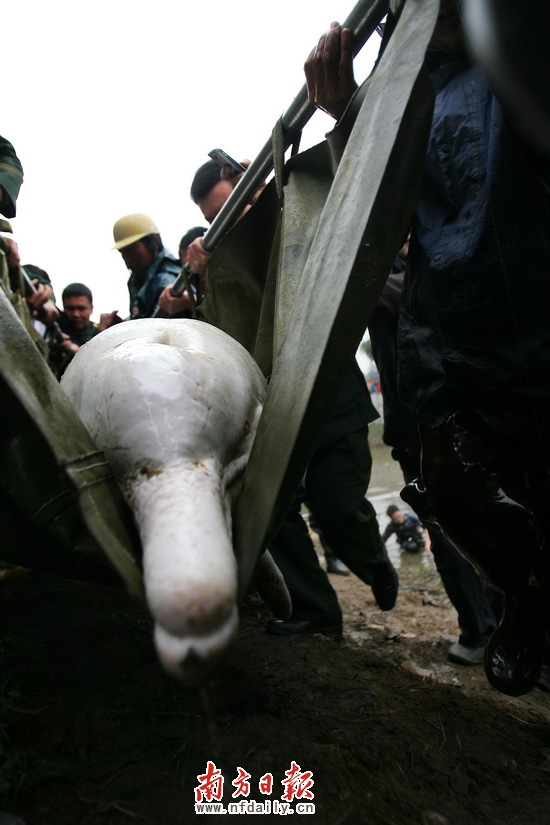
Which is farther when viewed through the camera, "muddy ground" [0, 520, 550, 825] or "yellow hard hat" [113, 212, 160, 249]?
"yellow hard hat" [113, 212, 160, 249]

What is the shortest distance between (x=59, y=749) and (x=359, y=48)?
7.89 ft

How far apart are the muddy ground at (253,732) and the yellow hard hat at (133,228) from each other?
2.93m

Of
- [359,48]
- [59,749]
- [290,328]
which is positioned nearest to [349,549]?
[59,749]

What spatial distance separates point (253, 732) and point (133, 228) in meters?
3.91

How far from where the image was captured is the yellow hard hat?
453 cm

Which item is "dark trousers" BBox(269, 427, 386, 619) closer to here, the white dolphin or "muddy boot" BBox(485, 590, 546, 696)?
"muddy boot" BBox(485, 590, 546, 696)

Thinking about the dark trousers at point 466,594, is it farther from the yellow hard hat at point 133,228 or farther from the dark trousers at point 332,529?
the yellow hard hat at point 133,228

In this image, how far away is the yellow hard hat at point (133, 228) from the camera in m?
4.53

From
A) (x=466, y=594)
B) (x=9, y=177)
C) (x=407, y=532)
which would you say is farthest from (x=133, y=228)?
(x=407, y=532)

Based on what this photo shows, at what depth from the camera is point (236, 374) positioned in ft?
4.73

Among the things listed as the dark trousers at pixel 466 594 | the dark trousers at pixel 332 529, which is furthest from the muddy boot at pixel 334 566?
the dark trousers at pixel 466 594

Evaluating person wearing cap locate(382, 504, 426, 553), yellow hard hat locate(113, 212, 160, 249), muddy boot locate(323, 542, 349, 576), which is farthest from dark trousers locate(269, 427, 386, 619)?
person wearing cap locate(382, 504, 426, 553)

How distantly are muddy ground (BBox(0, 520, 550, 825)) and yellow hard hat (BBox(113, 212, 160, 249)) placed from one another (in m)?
2.93

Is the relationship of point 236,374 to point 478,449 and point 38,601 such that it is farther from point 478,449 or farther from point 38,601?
point 38,601
